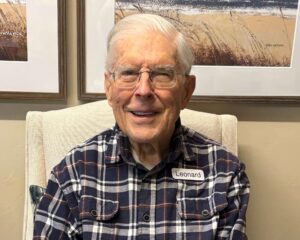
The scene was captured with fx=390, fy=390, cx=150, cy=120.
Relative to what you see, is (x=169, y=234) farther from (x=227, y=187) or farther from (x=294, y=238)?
(x=294, y=238)

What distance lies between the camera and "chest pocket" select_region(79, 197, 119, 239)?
1038 millimetres

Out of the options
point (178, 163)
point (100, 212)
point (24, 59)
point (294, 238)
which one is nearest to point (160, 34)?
point (178, 163)

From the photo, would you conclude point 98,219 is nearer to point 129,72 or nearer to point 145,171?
point 145,171

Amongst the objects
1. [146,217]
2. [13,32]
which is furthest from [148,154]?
[13,32]

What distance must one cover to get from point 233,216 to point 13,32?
3.11ft

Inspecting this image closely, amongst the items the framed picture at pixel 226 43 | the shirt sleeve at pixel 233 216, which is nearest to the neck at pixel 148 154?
the shirt sleeve at pixel 233 216

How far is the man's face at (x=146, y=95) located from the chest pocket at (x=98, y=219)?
0.20m

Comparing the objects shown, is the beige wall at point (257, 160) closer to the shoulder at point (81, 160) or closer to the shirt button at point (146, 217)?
the shoulder at point (81, 160)

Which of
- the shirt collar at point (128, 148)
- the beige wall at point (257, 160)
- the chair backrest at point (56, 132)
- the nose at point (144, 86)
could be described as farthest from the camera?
the beige wall at point (257, 160)

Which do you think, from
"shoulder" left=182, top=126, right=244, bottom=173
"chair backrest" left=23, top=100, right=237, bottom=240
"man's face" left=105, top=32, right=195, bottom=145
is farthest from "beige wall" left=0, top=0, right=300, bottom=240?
"man's face" left=105, top=32, right=195, bottom=145

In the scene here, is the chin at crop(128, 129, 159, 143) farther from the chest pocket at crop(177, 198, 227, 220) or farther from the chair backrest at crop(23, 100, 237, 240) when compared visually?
the chair backrest at crop(23, 100, 237, 240)

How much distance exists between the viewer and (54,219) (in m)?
1.04

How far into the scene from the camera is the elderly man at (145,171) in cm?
99

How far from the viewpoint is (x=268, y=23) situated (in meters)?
1.40
